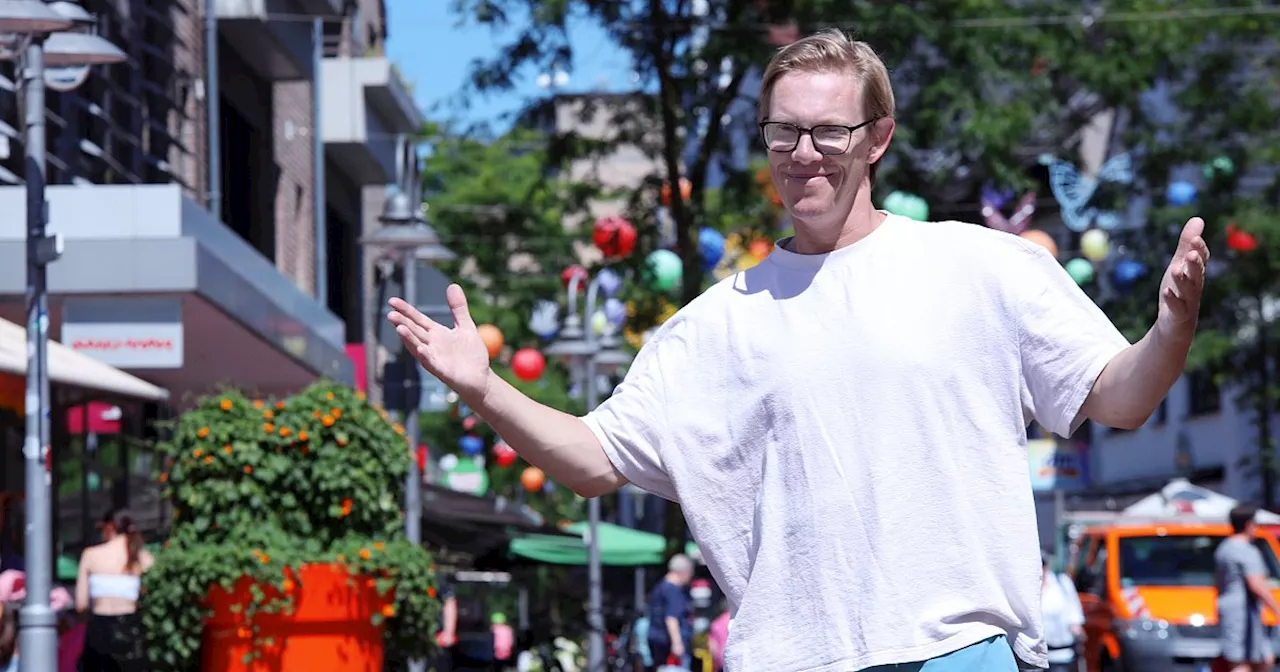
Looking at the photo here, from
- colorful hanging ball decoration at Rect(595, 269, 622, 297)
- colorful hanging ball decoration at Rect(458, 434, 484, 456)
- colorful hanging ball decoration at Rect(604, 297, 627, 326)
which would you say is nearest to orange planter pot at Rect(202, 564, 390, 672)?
colorful hanging ball decoration at Rect(595, 269, 622, 297)

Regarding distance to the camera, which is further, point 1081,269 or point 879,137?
point 1081,269

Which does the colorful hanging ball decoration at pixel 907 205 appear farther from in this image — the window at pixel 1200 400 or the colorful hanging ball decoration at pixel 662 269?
the window at pixel 1200 400

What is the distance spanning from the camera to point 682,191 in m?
22.7

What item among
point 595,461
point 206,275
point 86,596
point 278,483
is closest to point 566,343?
point 206,275

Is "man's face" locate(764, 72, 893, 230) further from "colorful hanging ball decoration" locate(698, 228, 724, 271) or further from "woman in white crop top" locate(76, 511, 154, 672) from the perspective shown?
"colorful hanging ball decoration" locate(698, 228, 724, 271)

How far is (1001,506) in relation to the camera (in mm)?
3309

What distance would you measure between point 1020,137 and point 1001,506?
2179cm

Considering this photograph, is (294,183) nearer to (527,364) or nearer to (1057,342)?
(527,364)

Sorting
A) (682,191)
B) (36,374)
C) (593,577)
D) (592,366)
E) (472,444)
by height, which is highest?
(682,191)

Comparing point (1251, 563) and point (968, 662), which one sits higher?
point (968, 662)

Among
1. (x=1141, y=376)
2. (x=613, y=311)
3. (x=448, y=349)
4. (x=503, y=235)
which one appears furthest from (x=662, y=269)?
(x=1141, y=376)

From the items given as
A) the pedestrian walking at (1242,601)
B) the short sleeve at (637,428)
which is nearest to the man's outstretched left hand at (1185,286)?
the short sleeve at (637,428)

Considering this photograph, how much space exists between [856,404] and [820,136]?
0.44m

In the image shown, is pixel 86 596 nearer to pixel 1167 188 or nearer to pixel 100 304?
pixel 100 304
